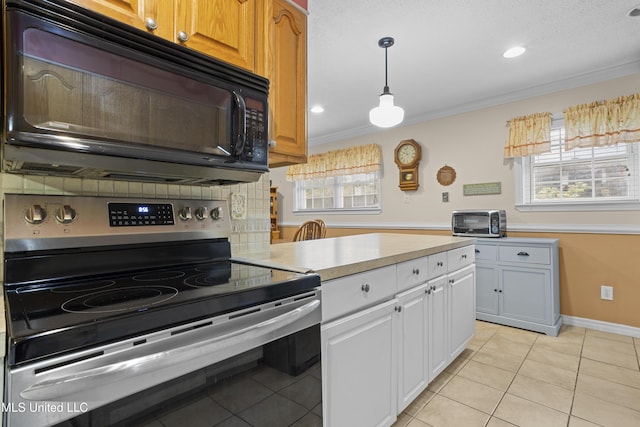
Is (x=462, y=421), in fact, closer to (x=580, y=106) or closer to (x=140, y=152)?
(x=140, y=152)

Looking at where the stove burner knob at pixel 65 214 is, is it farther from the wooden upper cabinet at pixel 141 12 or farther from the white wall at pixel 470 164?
the white wall at pixel 470 164

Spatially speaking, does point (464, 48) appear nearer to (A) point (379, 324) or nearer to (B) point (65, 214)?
(A) point (379, 324)

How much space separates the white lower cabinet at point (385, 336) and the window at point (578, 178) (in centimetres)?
182

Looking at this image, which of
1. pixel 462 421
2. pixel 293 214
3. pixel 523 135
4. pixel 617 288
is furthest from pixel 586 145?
pixel 293 214

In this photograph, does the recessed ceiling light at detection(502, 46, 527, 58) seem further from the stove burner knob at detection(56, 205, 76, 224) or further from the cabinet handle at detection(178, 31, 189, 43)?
the stove burner knob at detection(56, 205, 76, 224)

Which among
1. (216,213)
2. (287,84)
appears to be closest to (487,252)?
(287,84)

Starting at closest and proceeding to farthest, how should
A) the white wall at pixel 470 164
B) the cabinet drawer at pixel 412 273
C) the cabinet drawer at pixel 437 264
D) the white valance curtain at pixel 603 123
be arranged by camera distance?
1. the cabinet drawer at pixel 412 273
2. the cabinet drawer at pixel 437 264
3. the white valance curtain at pixel 603 123
4. the white wall at pixel 470 164

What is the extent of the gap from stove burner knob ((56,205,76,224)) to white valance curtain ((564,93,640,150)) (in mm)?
3741

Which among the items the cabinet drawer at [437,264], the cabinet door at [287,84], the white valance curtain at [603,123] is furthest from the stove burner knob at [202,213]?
the white valance curtain at [603,123]

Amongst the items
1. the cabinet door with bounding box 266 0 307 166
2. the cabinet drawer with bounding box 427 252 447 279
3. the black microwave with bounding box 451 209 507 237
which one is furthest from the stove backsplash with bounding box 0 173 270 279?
the black microwave with bounding box 451 209 507 237

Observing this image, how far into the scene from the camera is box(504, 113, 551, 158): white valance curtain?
10.2 feet

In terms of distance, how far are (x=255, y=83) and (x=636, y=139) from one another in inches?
127

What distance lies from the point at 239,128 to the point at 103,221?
55 cm

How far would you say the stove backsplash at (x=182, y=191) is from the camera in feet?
3.32
